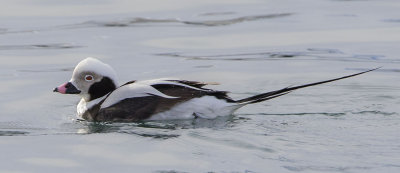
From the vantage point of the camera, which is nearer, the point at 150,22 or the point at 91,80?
the point at 91,80

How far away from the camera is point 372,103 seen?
8.53m

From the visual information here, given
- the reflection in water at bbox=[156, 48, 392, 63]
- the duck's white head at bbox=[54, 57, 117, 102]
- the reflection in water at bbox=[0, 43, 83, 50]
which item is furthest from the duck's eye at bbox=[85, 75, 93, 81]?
the reflection in water at bbox=[0, 43, 83, 50]

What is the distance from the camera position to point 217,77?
402 inches

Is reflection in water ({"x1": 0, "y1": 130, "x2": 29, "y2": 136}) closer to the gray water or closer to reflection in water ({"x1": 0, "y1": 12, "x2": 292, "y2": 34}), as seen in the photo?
the gray water

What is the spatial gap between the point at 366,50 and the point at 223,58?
154 centimetres

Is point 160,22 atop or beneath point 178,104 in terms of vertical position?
beneath

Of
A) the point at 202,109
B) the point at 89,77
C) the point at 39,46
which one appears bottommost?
the point at 39,46

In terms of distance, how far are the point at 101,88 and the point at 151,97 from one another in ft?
2.05

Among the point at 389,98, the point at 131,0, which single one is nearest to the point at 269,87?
the point at 389,98

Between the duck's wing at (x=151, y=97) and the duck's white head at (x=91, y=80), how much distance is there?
1.10ft

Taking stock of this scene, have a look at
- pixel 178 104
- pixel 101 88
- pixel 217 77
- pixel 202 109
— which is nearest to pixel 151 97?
pixel 178 104

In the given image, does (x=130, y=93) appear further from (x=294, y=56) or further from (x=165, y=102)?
(x=294, y=56)

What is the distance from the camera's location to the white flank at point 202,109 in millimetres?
8031

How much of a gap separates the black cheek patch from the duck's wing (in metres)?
0.33
